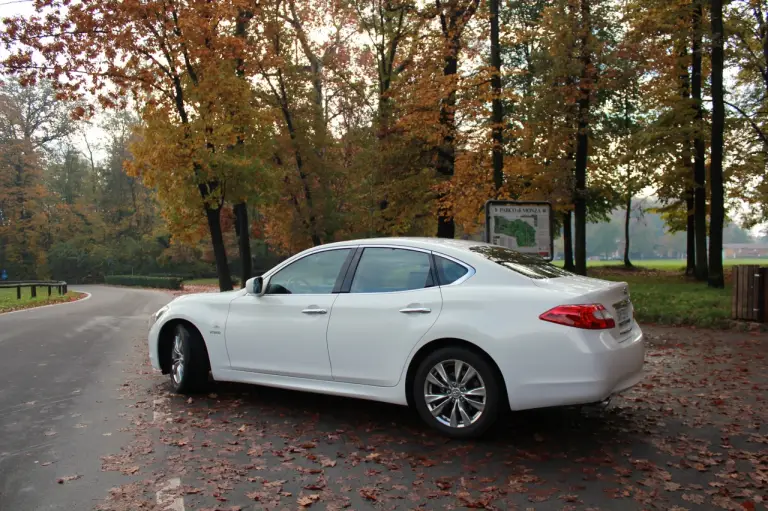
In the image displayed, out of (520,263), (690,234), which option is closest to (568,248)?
(690,234)

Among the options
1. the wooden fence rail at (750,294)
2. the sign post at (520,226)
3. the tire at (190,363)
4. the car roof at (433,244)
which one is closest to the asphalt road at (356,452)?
the tire at (190,363)

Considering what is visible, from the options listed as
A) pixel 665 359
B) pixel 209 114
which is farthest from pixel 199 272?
pixel 665 359

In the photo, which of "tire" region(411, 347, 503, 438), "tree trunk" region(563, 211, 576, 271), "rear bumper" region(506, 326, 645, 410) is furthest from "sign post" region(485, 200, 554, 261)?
"tree trunk" region(563, 211, 576, 271)

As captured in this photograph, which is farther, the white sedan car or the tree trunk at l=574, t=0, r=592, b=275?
the tree trunk at l=574, t=0, r=592, b=275

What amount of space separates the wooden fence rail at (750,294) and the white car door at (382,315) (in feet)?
30.9

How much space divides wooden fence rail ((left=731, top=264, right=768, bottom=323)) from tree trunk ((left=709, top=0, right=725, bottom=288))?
169 inches

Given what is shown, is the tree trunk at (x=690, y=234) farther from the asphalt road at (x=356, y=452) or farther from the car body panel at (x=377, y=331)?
the car body panel at (x=377, y=331)

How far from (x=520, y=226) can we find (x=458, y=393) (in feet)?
25.3

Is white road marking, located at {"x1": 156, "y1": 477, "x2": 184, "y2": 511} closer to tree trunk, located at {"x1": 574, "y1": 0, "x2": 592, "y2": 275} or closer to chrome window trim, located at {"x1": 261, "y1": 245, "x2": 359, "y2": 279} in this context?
chrome window trim, located at {"x1": 261, "y1": 245, "x2": 359, "y2": 279}

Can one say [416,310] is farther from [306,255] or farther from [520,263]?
→ [306,255]

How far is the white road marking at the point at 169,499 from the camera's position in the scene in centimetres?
402

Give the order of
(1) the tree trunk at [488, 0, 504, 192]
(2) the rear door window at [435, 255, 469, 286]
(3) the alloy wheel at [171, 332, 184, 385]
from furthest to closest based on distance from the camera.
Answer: (1) the tree trunk at [488, 0, 504, 192] → (3) the alloy wheel at [171, 332, 184, 385] → (2) the rear door window at [435, 255, 469, 286]

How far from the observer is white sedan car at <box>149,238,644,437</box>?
16.0 feet

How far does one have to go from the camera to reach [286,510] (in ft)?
13.0
